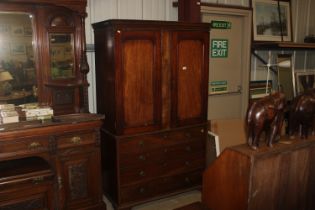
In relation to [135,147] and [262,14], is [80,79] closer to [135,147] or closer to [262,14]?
[135,147]

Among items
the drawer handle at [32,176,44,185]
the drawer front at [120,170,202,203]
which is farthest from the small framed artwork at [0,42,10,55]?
the drawer front at [120,170,202,203]

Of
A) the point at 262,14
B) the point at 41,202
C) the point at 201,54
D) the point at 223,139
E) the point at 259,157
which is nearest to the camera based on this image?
the point at 259,157

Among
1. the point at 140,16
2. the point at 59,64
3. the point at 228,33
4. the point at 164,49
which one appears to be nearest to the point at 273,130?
the point at 164,49

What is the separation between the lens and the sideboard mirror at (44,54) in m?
2.51

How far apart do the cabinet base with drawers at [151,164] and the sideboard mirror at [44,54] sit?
56 cm

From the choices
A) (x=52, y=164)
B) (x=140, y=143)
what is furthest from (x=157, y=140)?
(x=52, y=164)

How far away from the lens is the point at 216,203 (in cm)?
152

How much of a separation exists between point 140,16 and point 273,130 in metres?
2.30

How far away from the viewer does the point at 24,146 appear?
2.25m

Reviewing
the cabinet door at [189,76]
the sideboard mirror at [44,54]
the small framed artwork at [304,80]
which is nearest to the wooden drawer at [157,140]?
the cabinet door at [189,76]

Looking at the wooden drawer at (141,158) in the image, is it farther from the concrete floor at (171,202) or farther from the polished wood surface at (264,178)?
the polished wood surface at (264,178)

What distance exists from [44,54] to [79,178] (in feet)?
3.75

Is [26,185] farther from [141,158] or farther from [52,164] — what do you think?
[141,158]

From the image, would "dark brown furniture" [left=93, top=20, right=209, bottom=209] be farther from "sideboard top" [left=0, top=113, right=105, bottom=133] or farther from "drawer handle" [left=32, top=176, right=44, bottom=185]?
"drawer handle" [left=32, top=176, right=44, bottom=185]
